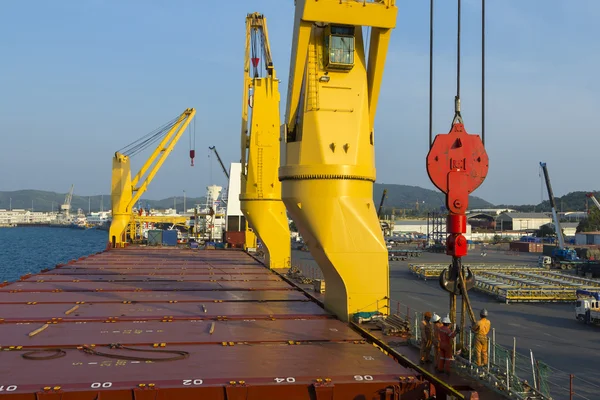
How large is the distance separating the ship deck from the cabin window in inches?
319

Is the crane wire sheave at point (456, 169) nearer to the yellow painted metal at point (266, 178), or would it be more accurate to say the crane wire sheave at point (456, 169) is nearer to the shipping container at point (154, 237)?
the yellow painted metal at point (266, 178)

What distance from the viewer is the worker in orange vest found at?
11.7 metres

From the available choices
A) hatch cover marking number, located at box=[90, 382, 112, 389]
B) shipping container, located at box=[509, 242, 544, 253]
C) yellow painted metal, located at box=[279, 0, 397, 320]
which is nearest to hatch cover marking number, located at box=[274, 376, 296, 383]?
hatch cover marking number, located at box=[90, 382, 112, 389]

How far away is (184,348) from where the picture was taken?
13383mm

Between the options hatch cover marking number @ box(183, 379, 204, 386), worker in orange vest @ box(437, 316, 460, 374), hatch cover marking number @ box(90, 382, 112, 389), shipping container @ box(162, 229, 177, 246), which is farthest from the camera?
shipping container @ box(162, 229, 177, 246)

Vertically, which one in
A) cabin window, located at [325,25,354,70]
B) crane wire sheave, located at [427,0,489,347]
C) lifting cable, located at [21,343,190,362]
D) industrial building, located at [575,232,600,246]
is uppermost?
cabin window, located at [325,25,354,70]

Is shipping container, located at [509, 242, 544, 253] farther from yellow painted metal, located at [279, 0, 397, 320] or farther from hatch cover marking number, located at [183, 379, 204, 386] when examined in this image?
hatch cover marking number, located at [183, 379, 204, 386]

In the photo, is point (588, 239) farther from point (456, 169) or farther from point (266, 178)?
point (456, 169)

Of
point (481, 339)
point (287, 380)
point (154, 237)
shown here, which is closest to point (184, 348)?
point (287, 380)

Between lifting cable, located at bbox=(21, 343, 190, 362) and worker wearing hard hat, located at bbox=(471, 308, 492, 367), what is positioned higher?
worker wearing hard hat, located at bbox=(471, 308, 492, 367)

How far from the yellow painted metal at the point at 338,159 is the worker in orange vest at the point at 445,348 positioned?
5.03 metres

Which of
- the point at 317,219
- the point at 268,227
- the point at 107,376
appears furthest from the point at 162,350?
the point at 268,227

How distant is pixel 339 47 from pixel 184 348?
10.2 m

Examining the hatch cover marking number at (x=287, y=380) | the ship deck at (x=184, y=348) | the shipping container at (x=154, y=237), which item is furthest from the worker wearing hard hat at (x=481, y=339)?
the shipping container at (x=154, y=237)
